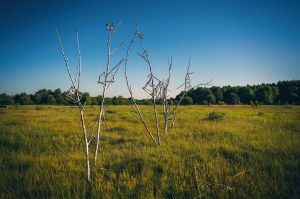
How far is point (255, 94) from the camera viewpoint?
258 ft

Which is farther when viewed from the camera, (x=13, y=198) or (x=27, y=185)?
(x=27, y=185)

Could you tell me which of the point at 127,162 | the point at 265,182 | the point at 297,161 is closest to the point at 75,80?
the point at 127,162

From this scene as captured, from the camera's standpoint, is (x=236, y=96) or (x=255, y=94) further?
(x=236, y=96)

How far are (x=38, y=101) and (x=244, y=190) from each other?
99703 mm

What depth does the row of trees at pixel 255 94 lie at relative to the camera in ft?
232

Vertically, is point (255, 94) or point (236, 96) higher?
point (255, 94)

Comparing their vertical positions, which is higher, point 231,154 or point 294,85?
point 294,85

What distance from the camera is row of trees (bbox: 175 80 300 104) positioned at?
232 ft

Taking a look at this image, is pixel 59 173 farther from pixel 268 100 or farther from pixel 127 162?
pixel 268 100

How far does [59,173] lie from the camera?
4027 millimetres

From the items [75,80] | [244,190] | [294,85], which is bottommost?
[244,190]

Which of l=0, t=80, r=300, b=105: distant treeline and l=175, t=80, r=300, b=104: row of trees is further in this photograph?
l=0, t=80, r=300, b=105: distant treeline

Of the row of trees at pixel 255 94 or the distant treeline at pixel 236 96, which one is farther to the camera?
the distant treeline at pixel 236 96

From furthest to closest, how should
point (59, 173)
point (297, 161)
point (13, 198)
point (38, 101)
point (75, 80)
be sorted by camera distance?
point (38, 101) → point (297, 161) → point (59, 173) → point (75, 80) → point (13, 198)
